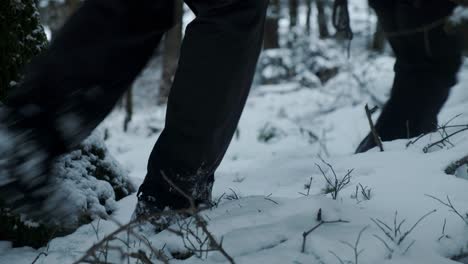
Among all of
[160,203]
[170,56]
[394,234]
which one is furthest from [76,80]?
[170,56]

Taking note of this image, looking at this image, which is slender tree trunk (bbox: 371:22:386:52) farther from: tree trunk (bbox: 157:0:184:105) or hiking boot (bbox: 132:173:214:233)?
tree trunk (bbox: 157:0:184:105)

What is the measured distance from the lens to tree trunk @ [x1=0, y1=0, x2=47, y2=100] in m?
1.68

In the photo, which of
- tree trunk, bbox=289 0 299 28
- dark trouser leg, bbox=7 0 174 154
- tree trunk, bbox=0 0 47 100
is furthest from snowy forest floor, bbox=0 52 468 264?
tree trunk, bbox=289 0 299 28

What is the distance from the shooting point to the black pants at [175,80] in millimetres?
1255

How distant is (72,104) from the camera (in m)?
1.25

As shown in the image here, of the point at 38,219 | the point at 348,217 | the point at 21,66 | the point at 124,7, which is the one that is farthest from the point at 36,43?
the point at 348,217

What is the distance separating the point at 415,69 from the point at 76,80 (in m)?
1.71

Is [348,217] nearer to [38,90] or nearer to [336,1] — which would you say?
[38,90]

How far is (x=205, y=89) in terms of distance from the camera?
4.60ft

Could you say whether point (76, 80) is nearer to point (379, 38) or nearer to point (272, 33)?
point (379, 38)

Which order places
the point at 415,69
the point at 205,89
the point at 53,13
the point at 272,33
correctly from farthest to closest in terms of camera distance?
the point at 272,33 → the point at 53,13 → the point at 415,69 → the point at 205,89

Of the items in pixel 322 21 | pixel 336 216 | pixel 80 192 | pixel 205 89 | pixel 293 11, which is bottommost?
pixel 322 21

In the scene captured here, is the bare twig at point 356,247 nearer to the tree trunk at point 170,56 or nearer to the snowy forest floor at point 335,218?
the snowy forest floor at point 335,218

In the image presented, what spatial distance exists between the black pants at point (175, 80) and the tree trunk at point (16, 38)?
1.48ft
